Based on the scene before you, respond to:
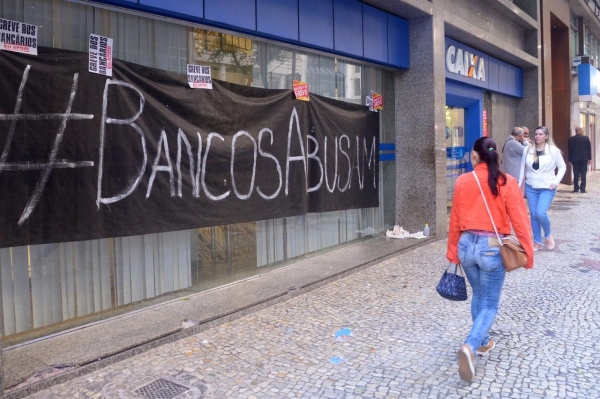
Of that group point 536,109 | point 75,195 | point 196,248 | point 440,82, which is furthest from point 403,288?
point 536,109

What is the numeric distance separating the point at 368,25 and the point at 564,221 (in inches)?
242

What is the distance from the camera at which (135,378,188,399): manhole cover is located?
3.93 m

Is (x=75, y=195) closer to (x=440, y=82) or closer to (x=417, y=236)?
(x=417, y=236)

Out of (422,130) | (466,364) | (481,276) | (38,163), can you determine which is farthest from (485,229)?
(422,130)

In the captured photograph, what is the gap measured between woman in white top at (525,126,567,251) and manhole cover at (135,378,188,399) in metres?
6.28

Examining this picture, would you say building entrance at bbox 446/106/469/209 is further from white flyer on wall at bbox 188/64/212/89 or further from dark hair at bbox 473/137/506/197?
dark hair at bbox 473/137/506/197

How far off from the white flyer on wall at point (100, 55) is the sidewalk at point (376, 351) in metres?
2.46

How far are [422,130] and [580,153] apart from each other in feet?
32.8

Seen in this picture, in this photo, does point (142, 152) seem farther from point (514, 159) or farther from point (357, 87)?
point (514, 159)

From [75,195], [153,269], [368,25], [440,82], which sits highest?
[368,25]

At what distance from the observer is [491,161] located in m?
4.25

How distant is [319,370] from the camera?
4.36m

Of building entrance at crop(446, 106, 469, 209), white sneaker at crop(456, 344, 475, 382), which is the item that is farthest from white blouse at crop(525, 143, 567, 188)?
white sneaker at crop(456, 344, 475, 382)

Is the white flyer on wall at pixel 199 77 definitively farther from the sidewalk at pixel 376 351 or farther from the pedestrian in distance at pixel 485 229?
the pedestrian in distance at pixel 485 229
